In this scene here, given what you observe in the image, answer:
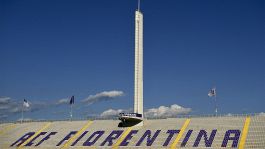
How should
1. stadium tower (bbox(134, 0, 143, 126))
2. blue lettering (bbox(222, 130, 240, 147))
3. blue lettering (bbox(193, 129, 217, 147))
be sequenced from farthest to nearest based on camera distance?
stadium tower (bbox(134, 0, 143, 126))
blue lettering (bbox(193, 129, 217, 147))
blue lettering (bbox(222, 130, 240, 147))

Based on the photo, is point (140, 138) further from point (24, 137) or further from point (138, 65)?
point (24, 137)

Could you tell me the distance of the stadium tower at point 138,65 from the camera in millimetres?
82688

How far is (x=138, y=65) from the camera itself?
8406 centimetres

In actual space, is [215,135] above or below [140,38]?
below

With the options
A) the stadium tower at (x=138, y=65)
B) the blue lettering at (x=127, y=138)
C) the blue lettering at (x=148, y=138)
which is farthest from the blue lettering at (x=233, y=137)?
the stadium tower at (x=138, y=65)

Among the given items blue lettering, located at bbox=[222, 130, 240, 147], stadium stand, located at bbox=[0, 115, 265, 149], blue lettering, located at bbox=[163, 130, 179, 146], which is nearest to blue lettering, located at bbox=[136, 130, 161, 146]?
stadium stand, located at bbox=[0, 115, 265, 149]

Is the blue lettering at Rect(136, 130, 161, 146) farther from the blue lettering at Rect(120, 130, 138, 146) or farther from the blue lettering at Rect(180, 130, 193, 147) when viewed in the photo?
the blue lettering at Rect(180, 130, 193, 147)

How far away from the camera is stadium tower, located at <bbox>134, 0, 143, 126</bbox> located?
8269 cm

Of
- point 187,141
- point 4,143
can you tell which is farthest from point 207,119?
point 4,143

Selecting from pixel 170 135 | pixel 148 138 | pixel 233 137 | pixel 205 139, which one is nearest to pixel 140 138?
pixel 148 138

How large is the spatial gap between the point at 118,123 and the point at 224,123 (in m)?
23.2

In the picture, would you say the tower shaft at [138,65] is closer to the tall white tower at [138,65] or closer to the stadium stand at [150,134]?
the tall white tower at [138,65]

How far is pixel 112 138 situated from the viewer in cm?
8025

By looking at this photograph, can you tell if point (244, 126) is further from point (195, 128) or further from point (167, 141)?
point (167, 141)
